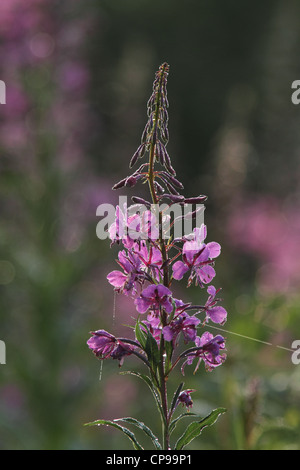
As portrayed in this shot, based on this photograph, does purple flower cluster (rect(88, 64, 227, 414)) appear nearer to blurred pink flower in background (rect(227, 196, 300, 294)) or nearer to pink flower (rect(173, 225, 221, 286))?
pink flower (rect(173, 225, 221, 286))

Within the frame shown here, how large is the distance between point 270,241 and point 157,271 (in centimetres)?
414

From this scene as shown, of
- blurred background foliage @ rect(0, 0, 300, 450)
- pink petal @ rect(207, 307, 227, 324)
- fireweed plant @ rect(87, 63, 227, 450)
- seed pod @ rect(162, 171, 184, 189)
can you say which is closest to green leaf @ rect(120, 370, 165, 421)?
fireweed plant @ rect(87, 63, 227, 450)

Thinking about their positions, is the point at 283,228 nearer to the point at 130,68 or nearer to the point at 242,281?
the point at 242,281

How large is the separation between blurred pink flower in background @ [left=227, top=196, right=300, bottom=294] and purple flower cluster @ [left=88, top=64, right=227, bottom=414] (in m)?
3.47

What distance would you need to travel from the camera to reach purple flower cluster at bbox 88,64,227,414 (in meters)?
0.98

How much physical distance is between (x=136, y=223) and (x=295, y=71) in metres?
6.06

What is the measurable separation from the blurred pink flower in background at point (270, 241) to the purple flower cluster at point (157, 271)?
11.4 feet

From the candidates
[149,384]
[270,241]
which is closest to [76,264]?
[149,384]

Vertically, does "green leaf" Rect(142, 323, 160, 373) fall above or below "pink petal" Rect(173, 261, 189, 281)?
below

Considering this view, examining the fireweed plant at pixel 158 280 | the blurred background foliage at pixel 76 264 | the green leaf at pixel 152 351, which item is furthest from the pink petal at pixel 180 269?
the blurred background foliage at pixel 76 264

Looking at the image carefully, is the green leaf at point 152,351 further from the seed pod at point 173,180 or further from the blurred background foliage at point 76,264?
the blurred background foliage at point 76,264

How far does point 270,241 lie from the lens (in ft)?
16.5

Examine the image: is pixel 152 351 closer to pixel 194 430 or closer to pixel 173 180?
pixel 194 430

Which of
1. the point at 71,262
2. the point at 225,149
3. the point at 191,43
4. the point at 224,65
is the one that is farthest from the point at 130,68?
the point at 191,43
